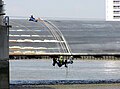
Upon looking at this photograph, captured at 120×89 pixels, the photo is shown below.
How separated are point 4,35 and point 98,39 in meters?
24.3

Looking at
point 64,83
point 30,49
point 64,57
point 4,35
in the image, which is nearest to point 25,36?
point 30,49

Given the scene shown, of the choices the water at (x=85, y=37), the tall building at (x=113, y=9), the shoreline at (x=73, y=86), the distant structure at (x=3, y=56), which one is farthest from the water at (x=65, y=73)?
the tall building at (x=113, y=9)

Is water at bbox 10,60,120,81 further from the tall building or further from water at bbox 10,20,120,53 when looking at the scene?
the tall building

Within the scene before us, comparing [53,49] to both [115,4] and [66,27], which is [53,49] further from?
[115,4]

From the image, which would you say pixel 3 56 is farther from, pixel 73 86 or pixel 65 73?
pixel 65 73

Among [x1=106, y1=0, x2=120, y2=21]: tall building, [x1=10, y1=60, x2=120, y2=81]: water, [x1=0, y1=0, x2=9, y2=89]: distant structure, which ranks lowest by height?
[x1=10, y1=60, x2=120, y2=81]: water

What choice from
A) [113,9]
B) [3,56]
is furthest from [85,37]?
[113,9]

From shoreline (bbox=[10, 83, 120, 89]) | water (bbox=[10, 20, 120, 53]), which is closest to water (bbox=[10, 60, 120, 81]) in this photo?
water (bbox=[10, 20, 120, 53])

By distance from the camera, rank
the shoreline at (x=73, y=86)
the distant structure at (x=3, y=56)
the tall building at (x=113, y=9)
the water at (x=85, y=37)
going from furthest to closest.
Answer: the tall building at (x=113, y=9)
the water at (x=85, y=37)
the shoreline at (x=73, y=86)
the distant structure at (x=3, y=56)

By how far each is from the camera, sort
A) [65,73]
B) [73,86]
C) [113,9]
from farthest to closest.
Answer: [113,9] → [65,73] → [73,86]

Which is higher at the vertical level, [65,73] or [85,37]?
[85,37]

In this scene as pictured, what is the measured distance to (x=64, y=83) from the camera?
58.5 ft

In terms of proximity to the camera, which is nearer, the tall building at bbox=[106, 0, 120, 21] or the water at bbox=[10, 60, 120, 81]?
the water at bbox=[10, 60, 120, 81]

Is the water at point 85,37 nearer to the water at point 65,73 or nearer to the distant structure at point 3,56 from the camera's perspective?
the water at point 65,73
